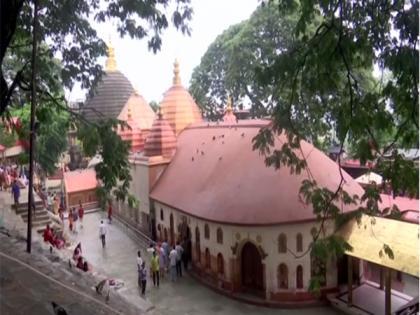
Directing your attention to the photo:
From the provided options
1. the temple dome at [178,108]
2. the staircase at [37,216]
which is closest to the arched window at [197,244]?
the staircase at [37,216]

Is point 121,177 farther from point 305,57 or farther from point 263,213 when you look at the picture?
point 263,213

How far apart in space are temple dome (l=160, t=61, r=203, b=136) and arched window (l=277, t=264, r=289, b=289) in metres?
10.7

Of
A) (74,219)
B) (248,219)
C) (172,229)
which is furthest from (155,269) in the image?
(74,219)

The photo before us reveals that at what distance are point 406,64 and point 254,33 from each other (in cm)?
1599

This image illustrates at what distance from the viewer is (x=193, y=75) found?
976 inches

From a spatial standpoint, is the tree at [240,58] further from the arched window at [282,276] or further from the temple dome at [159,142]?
the arched window at [282,276]

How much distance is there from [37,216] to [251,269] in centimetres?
725

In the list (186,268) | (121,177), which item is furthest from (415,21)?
(186,268)

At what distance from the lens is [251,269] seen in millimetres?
12695

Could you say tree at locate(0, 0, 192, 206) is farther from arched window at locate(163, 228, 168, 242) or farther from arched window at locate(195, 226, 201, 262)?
arched window at locate(163, 228, 168, 242)

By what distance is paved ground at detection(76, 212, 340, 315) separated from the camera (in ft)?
37.6

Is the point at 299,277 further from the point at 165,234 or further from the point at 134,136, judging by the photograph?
the point at 134,136

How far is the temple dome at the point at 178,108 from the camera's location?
21.6 m

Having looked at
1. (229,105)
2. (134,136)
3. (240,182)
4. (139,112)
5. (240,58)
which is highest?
(240,58)
